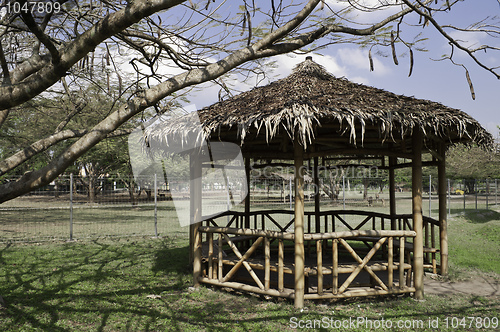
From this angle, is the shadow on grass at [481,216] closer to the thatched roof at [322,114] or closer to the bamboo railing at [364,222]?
the bamboo railing at [364,222]

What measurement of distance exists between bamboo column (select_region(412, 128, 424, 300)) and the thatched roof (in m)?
0.27

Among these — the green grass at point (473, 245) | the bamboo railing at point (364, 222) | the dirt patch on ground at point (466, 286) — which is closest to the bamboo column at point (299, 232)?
the bamboo railing at point (364, 222)

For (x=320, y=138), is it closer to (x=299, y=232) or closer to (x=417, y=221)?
(x=299, y=232)

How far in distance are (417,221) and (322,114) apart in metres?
2.52

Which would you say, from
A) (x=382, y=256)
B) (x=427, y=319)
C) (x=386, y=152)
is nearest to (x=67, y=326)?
(x=427, y=319)

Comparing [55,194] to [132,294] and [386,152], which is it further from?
[386,152]

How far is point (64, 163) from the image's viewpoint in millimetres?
3137

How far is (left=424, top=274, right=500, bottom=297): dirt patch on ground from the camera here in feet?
20.2

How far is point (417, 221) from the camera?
231 inches

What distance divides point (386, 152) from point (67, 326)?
5342mm

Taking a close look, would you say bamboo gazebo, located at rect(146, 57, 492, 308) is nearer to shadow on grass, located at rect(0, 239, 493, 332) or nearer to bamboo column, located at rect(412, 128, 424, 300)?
bamboo column, located at rect(412, 128, 424, 300)

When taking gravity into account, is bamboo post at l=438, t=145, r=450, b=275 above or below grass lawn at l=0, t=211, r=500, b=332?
above

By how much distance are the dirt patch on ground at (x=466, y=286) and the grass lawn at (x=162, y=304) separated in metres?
0.25

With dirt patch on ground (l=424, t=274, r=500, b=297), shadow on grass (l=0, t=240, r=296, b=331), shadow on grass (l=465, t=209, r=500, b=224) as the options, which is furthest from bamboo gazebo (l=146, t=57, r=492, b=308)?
shadow on grass (l=465, t=209, r=500, b=224)
